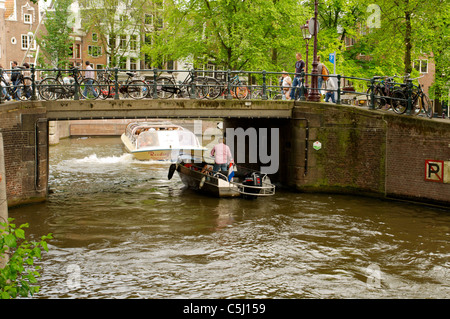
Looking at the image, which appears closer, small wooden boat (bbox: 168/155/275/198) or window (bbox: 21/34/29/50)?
small wooden boat (bbox: 168/155/275/198)

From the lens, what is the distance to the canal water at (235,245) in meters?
10.2

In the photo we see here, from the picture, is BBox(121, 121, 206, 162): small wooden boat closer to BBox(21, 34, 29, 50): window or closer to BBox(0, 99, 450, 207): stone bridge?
BBox(0, 99, 450, 207): stone bridge

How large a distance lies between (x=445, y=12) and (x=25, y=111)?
1687 centimetres

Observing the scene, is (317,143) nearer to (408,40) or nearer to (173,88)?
(173,88)

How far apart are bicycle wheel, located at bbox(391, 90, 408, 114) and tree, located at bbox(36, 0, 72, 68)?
33266 millimetres

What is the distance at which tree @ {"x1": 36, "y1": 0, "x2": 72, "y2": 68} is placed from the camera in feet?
149

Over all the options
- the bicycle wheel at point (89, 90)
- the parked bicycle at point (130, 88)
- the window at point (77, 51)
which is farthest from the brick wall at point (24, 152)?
the window at point (77, 51)

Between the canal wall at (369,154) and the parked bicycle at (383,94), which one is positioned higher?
the parked bicycle at (383,94)

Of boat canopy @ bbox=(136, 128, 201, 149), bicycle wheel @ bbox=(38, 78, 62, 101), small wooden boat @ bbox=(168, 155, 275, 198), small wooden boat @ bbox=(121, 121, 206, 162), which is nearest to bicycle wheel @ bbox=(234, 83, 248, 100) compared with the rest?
small wooden boat @ bbox=(168, 155, 275, 198)

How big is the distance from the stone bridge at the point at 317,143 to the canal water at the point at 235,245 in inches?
20.7

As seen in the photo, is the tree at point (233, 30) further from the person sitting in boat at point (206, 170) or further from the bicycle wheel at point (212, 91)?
the person sitting in boat at point (206, 170)

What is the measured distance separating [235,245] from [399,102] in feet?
22.9

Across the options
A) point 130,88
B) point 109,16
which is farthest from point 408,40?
point 109,16

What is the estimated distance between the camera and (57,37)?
45500 millimetres
